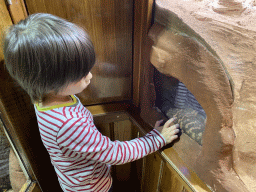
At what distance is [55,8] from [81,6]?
0.10 metres

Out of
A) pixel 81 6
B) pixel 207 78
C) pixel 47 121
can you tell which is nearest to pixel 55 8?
pixel 81 6

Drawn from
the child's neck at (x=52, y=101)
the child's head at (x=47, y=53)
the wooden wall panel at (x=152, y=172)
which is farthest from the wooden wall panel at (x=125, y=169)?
the child's head at (x=47, y=53)

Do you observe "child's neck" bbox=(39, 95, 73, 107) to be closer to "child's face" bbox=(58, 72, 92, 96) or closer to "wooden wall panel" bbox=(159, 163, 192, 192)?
"child's face" bbox=(58, 72, 92, 96)

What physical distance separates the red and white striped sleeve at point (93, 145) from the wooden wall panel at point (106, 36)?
375mm

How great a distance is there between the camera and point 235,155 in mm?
540

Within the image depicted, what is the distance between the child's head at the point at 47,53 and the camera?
1.57 ft

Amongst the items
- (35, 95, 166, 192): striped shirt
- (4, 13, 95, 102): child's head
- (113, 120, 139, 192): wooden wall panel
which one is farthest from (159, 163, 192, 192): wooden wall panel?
(4, 13, 95, 102): child's head

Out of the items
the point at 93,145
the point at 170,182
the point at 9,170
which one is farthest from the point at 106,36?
the point at 9,170

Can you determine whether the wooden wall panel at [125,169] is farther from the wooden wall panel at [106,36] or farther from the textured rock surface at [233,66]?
the textured rock surface at [233,66]

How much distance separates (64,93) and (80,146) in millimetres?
179

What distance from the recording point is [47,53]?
1.58 ft

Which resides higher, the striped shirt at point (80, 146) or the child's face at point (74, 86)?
the child's face at point (74, 86)

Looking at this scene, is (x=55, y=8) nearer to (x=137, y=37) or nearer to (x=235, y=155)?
(x=137, y=37)

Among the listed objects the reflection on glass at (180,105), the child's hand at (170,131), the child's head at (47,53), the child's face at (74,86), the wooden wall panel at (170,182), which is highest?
the child's head at (47,53)
